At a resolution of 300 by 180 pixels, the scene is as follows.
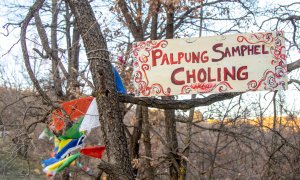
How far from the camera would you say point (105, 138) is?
14.1ft

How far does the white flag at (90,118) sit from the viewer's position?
4648 mm

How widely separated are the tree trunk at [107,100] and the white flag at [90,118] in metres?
0.31

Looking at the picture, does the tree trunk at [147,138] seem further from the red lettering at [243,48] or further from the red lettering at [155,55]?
the red lettering at [243,48]

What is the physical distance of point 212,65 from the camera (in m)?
4.08

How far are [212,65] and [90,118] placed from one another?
1464mm

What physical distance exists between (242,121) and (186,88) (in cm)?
823

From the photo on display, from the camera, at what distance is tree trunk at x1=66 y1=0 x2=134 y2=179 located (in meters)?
4.21

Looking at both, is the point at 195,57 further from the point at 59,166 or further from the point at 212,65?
the point at 59,166

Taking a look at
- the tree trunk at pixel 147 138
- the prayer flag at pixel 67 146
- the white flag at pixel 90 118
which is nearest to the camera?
the white flag at pixel 90 118

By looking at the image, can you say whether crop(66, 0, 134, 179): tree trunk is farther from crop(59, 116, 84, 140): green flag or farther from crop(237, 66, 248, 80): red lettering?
crop(237, 66, 248, 80): red lettering

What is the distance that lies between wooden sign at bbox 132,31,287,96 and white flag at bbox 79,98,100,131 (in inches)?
27.5

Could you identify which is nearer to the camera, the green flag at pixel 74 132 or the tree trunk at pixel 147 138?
the green flag at pixel 74 132

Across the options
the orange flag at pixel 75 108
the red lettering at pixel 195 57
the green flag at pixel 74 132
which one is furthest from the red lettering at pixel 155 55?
the green flag at pixel 74 132

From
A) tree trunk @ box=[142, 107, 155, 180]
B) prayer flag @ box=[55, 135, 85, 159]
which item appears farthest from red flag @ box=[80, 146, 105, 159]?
tree trunk @ box=[142, 107, 155, 180]
